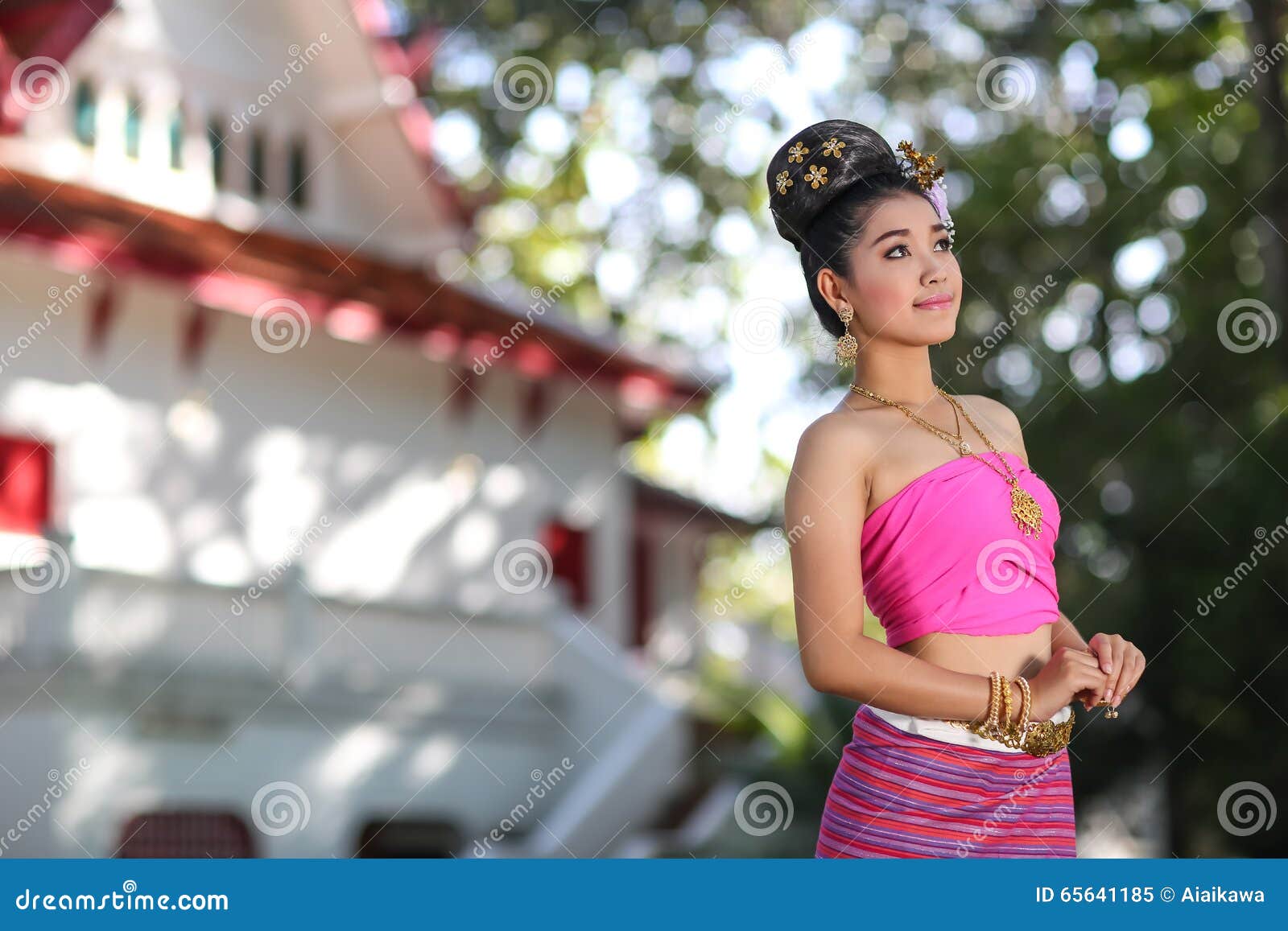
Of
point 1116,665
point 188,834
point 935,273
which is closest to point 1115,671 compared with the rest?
point 1116,665

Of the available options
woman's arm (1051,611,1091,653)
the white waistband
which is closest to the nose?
woman's arm (1051,611,1091,653)

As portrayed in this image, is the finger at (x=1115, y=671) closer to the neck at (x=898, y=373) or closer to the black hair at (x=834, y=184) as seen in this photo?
the neck at (x=898, y=373)

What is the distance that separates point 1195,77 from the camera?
1274 cm

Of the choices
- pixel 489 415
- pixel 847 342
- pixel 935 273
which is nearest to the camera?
pixel 935 273

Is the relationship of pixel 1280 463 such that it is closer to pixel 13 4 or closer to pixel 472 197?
pixel 472 197

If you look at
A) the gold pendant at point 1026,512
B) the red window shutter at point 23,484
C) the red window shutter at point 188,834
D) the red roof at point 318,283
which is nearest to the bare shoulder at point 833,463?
the gold pendant at point 1026,512

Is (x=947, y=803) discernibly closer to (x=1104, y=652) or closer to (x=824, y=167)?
(x=1104, y=652)

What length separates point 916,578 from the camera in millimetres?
2211

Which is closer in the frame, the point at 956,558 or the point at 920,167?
the point at 956,558

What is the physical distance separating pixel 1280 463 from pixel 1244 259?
4981 millimetres

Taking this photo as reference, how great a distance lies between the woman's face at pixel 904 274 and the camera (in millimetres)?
2334

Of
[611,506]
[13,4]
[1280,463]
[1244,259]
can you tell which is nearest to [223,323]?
[13,4]

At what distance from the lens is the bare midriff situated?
7.22 feet

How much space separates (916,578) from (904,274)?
493 mm
